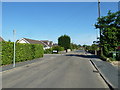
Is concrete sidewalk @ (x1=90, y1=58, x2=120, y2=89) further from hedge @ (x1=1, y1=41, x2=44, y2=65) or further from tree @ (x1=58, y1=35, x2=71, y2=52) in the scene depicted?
tree @ (x1=58, y1=35, x2=71, y2=52)

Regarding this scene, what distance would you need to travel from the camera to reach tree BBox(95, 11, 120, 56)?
20.2 m

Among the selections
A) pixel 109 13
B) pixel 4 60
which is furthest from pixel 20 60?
pixel 109 13

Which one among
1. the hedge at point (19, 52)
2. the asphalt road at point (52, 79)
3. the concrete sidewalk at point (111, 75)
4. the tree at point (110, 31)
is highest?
the tree at point (110, 31)

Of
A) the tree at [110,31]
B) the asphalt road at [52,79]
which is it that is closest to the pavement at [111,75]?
the asphalt road at [52,79]

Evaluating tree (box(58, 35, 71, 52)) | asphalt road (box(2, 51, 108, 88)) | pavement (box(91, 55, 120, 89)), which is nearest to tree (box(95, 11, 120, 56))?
pavement (box(91, 55, 120, 89))

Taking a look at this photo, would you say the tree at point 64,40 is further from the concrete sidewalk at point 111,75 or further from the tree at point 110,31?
the concrete sidewalk at point 111,75

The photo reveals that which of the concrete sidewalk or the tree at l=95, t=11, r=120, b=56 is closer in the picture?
the concrete sidewalk

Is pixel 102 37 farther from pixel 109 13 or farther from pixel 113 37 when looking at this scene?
pixel 109 13

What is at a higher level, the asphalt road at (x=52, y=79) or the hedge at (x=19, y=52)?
Answer: the hedge at (x=19, y=52)

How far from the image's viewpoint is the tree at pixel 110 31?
20.2 metres

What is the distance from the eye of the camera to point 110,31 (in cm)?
2023

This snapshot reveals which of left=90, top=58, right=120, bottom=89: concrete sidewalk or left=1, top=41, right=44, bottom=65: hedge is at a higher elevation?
left=1, top=41, right=44, bottom=65: hedge

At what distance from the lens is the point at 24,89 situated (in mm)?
6137

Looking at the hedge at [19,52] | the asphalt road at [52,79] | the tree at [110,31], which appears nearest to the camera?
the asphalt road at [52,79]
